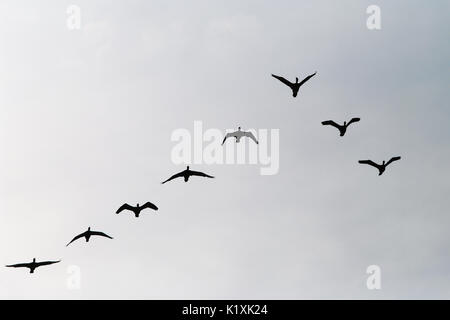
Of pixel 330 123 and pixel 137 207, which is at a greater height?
pixel 330 123

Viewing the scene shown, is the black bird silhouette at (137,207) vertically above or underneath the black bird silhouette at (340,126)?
underneath

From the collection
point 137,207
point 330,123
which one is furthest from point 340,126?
point 137,207

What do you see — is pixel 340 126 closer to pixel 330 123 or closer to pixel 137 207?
pixel 330 123

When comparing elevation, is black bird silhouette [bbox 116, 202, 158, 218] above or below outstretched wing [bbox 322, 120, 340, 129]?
below

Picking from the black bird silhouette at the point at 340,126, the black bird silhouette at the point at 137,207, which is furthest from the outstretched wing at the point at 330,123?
the black bird silhouette at the point at 137,207

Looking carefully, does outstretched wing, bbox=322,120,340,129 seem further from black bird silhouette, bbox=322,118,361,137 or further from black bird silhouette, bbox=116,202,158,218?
black bird silhouette, bbox=116,202,158,218

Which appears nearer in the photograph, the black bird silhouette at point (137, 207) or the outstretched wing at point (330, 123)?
the black bird silhouette at point (137, 207)

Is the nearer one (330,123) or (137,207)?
(137,207)

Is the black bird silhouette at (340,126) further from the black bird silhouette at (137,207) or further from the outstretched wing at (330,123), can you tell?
the black bird silhouette at (137,207)

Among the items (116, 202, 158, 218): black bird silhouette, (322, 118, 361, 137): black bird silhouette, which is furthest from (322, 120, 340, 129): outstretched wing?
(116, 202, 158, 218): black bird silhouette
